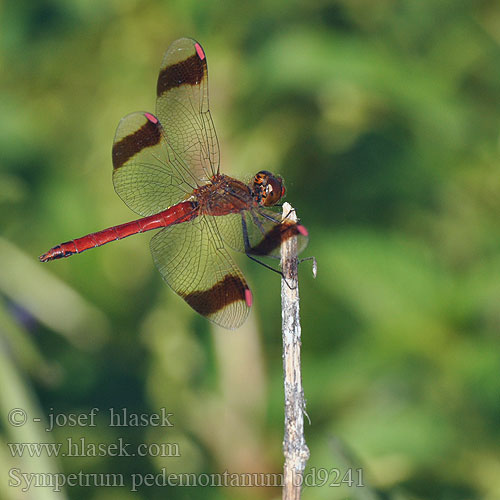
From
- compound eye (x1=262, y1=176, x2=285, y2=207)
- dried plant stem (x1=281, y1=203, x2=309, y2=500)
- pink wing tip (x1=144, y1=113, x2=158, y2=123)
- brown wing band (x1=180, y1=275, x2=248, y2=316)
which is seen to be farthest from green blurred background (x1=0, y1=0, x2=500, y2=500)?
dried plant stem (x1=281, y1=203, x2=309, y2=500)

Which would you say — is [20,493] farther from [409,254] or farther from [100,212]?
[409,254]

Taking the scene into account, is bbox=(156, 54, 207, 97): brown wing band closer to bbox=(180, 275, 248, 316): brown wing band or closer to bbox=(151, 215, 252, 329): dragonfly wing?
bbox=(151, 215, 252, 329): dragonfly wing

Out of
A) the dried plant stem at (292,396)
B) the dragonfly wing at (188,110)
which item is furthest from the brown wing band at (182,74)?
the dried plant stem at (292,396)

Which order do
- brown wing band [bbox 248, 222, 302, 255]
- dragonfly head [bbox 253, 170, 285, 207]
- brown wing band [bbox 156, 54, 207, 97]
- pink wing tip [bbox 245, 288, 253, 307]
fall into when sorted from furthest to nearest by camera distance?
1. brown wing band [bbox 156, 54, 207, 97]
2. dragonfly head [bbox 253, 170, 285, 207]
3. pink wing tip [bbox 245, 288, 253, 307]
4. brown wing band [bbox 248, 222, 302, 255]

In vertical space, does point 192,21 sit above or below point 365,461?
above

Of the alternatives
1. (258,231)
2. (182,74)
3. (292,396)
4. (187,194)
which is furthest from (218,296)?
(182,74)

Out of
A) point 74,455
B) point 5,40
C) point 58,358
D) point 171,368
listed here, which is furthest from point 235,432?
point 5,40

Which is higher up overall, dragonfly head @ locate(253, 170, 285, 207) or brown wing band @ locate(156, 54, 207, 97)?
brown wing band @ locate(156, 54, 207, 97)
